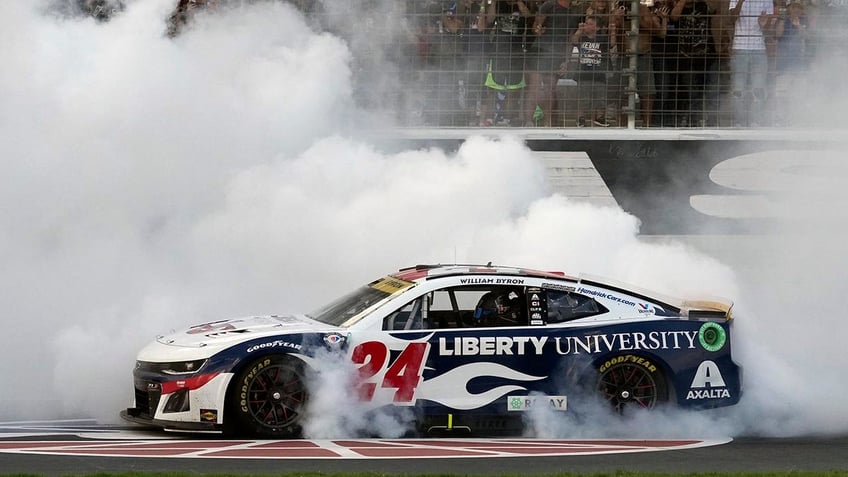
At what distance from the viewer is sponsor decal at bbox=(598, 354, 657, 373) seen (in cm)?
962

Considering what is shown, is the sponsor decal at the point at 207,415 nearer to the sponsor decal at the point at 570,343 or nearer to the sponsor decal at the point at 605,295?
the sponsor decal at the point at 570,343

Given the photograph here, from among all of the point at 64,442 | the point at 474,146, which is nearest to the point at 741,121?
the point at 474,146

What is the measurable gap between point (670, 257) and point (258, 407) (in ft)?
14.1

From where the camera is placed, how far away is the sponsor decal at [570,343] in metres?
9.45

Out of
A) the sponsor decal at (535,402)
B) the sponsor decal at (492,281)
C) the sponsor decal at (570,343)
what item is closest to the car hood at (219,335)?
the sponsor decal at (570,343)

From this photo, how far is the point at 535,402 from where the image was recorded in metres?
9.51

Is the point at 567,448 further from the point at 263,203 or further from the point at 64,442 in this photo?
the point at 263,203

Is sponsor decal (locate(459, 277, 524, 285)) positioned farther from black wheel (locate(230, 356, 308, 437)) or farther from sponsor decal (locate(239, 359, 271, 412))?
sponsor decal (locate(239, 359, 271, 412))

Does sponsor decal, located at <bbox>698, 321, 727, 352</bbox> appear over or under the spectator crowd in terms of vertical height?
under

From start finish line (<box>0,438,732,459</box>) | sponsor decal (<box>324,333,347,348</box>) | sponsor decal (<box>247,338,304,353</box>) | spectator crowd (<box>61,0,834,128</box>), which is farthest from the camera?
spectator crowd (<box>61,0,834,128</box>)

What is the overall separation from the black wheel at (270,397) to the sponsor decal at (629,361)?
2.08 m

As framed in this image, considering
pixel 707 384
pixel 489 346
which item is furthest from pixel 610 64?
pixel 489 346

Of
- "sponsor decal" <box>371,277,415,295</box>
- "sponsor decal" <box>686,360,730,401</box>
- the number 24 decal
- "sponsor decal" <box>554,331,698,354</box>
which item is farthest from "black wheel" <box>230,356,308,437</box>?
"sponsor decal" <box>686,360,730,401</box>

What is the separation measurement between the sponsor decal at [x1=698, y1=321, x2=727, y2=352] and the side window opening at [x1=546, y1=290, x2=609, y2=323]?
69 cm
